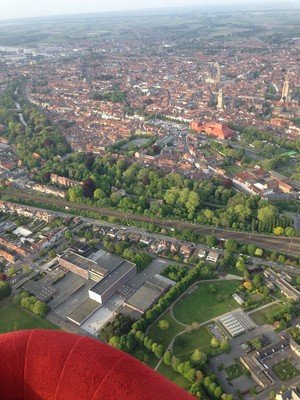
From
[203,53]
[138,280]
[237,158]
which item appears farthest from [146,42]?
[138,280]

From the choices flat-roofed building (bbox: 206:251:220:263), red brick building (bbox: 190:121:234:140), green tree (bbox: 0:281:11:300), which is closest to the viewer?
green tree (bbox: 0:281:11:300)

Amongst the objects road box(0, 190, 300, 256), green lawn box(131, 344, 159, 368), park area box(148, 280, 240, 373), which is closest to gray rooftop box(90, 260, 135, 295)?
park area box(148, 280, 240, 373)

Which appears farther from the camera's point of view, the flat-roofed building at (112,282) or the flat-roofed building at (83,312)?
the flat-roofed building at (112,282)

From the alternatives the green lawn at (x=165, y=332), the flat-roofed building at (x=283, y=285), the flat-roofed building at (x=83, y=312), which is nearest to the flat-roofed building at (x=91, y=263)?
the flat-roofed building at (x=83, y=312)

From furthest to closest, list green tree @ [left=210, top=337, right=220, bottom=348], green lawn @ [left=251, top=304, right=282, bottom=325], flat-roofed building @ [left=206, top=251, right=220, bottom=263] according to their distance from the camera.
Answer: flat-roofed building @ [left=206, top=251, right=220, bottom=263] < green lawn @ [left=251, top=304, right=282, bottom=325] < green tree @ [left=210, top=337, right=220, bottom=348]

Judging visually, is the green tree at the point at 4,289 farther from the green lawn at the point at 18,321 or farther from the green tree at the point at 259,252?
the green tree at the point at 259,252

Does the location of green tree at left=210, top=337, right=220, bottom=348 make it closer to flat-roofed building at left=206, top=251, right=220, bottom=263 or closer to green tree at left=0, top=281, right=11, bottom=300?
flat-roofed building at left=206, top=251, right=220, bottom=263
